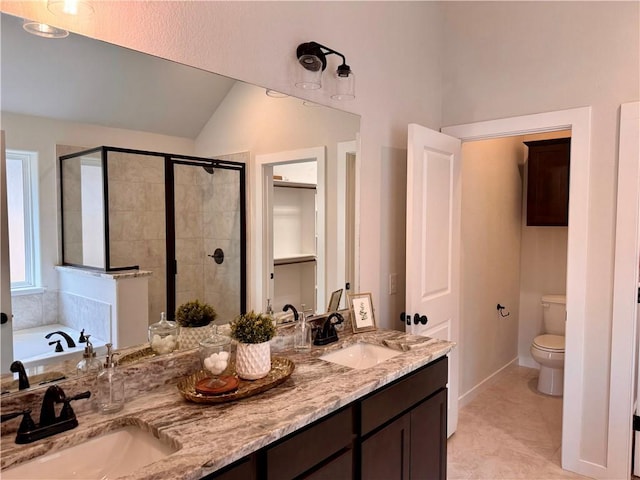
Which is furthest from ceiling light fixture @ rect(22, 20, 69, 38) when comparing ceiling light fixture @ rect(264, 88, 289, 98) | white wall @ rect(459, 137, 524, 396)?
white wall @ rect(459, 137, 524, 396)

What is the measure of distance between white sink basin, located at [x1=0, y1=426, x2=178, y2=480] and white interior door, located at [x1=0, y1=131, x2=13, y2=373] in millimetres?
298

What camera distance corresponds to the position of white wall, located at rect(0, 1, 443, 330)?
1474 mm

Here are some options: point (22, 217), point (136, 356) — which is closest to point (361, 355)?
point (136, 356)

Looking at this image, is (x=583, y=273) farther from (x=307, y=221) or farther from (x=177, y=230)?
(x=177, y=230)

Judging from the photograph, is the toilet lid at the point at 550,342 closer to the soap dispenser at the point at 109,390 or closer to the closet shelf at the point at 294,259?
the closet shelf at the point at 294,259

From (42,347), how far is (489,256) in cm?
344

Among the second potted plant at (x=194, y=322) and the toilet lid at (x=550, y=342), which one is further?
the toilet lid at (x=550, y=342)

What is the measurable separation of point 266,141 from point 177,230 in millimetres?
624

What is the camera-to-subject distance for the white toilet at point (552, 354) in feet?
12.0

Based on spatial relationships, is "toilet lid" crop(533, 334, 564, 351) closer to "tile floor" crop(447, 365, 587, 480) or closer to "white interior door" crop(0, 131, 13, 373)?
"tile floor" crop(447, 365, 587, 480)

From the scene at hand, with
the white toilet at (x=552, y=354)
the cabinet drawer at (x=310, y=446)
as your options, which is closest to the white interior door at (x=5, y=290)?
the cabinet drawer at (x=310, y=446)

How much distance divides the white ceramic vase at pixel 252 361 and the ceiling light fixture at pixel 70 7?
3.83 ft

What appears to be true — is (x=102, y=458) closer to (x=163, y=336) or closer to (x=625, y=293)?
(x=163, y=336)

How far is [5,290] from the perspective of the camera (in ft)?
4.02
